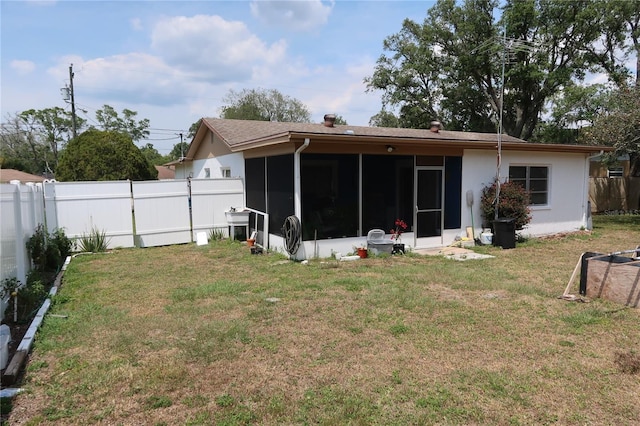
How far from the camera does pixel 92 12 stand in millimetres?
8031

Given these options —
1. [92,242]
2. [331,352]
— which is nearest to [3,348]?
[331,352]

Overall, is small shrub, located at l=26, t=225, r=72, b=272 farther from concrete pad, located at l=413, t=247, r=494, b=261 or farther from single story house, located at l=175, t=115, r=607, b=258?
concrete pad, located at l=413, t=247, r=494, b=261

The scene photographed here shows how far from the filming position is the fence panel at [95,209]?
9.94 metres

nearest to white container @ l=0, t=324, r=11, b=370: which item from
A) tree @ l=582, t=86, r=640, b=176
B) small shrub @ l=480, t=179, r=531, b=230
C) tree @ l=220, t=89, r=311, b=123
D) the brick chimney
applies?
the brick chimney

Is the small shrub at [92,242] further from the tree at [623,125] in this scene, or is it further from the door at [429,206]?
the tree at [623,125]

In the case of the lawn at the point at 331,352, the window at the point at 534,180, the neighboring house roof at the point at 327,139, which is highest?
the neighboring house roof at the point at 327,139

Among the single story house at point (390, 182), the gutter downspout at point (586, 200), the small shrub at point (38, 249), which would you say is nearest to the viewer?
the small shrub at point (38, 249)

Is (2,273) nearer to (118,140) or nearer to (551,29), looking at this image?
(118,140)

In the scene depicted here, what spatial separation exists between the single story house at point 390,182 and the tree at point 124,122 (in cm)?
4064

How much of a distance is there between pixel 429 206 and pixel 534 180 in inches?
157

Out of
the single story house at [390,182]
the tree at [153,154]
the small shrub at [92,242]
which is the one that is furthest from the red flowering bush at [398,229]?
the tree at [153,154]

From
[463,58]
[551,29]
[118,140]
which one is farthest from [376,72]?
[118,140]

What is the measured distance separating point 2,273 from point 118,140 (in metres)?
17.7

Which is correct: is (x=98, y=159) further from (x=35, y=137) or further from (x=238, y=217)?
(x=35, y=137)
